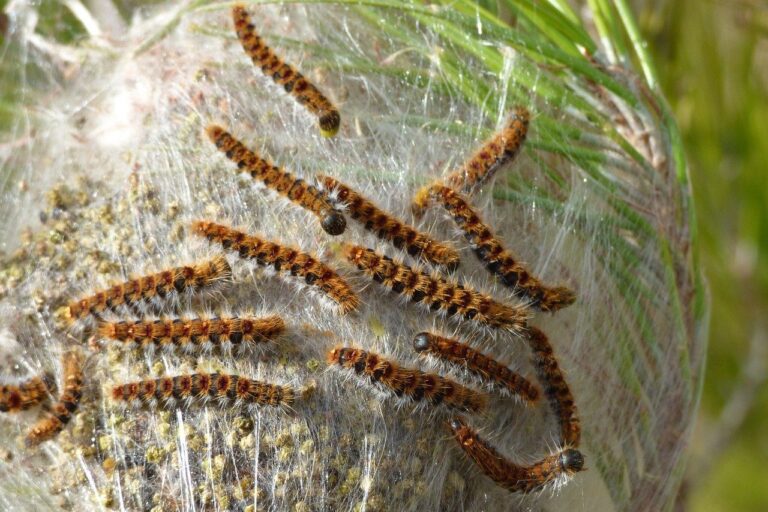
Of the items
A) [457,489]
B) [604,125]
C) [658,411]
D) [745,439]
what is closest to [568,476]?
[457,489]

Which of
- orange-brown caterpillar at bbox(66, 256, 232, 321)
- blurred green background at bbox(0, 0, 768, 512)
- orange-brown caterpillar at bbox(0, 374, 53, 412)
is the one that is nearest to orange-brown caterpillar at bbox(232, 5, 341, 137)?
orange-brown caterpillar at bbox(66, 256, 232, 321)

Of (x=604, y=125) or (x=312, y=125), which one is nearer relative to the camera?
(x=312, y=125)

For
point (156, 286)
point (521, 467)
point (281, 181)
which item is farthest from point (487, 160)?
point (156, 286)

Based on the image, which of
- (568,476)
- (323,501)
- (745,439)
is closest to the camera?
(323,501)

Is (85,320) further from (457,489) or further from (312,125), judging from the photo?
(457,489)

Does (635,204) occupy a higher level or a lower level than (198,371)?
higher

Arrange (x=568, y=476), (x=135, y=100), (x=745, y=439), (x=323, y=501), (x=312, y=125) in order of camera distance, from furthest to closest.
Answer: (x=745, y=439) → (x=135, y=100) → (x=312, y=125) → (x=568, y=476) → (x=323, y=501)

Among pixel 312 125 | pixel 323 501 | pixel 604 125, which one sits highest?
pixel 604 125

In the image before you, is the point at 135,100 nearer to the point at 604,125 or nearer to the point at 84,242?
the point at 84,242
